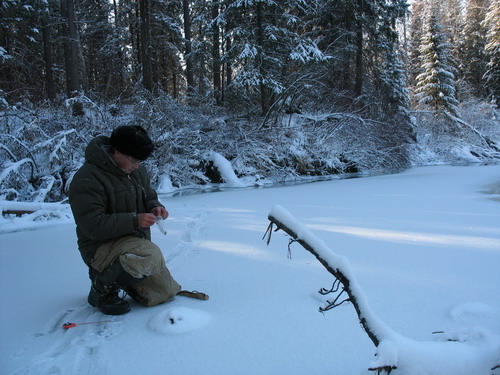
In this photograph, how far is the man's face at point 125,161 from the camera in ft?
6.98

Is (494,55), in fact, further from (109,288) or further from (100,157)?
(109,288)

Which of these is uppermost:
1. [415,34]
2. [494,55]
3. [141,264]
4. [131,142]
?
[415,34]

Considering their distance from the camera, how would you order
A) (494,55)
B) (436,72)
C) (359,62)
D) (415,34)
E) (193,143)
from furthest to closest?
(415,34) → (494,55) → (436,72) → (359,62) → (193,143)

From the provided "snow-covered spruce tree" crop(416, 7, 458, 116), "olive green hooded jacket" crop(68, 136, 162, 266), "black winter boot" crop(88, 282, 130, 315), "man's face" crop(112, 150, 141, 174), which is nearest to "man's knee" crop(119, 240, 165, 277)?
"olive green hooded jacket" crop(68, 136, 162, 266)

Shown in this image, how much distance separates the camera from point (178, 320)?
198cm

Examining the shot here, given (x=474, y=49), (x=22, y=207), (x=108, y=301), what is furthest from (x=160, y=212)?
(x=474, y=49)

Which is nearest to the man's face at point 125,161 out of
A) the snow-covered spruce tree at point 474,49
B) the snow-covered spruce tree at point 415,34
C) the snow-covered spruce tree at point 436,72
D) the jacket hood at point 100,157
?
the jacket hood at point 100,157

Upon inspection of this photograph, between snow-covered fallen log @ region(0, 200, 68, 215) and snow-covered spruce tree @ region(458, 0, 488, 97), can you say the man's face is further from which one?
snow-covered spruce tree @ region(458, 0, 488, 97)

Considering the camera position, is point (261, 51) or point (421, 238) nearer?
point (421, 238)

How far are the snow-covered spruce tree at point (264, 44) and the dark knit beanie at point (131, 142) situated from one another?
32.6 feet

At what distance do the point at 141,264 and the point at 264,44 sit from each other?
38.0 feet

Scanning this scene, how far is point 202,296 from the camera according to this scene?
233 cm

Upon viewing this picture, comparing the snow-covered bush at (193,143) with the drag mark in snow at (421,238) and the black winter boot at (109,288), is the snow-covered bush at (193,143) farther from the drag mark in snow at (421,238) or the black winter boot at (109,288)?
the drag mark in snow at (421,238)

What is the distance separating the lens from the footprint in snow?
1929 mm
